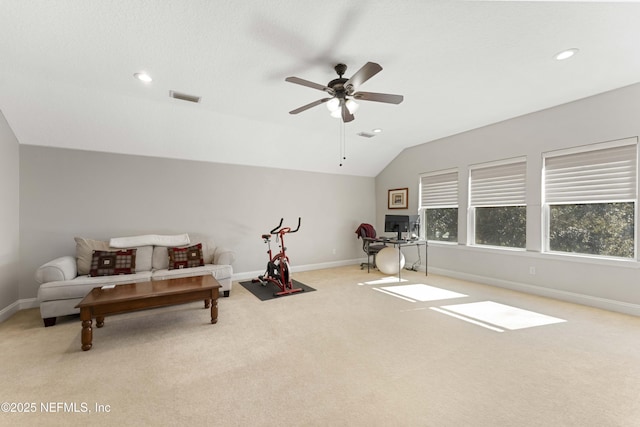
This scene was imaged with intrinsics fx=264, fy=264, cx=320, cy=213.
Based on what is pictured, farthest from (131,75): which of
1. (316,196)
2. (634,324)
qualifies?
(634,324)

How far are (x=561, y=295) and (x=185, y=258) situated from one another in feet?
18.8

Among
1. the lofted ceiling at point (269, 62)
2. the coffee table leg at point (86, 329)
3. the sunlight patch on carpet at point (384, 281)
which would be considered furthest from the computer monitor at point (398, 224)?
the coffee table leg at point (86, 329)

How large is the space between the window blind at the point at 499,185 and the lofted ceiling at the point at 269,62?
877 mm

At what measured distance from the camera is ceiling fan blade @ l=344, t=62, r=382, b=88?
214 centimetres

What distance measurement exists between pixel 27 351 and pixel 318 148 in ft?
16.1

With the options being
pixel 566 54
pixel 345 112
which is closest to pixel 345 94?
pixel 345 112

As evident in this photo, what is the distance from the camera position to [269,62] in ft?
8.91

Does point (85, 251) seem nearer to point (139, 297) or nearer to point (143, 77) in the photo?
point (139, 297)

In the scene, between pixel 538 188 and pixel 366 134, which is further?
pixel 366 134

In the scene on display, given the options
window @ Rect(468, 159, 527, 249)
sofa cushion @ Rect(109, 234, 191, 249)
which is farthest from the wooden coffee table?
window @ Rect(468, 159, 527, 249)

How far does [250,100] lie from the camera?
11.9 feet

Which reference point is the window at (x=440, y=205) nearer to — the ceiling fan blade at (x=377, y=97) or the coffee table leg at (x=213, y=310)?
the ceiling fan blade at (x=377, y=97)

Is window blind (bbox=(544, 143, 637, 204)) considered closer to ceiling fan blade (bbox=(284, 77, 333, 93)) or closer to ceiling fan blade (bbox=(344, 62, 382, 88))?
ceiling fan blade (bbox=(344, 62, 382, 88))

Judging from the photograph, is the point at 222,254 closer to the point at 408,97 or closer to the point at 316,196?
the point at 316,196
